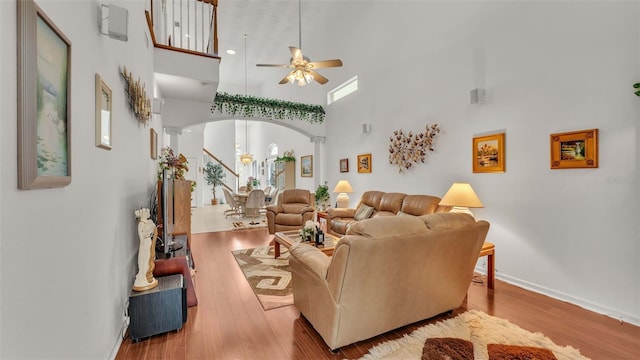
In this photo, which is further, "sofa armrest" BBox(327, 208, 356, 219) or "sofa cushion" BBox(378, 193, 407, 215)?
"sofa armrest" BBox(327, 208, 356, 219)

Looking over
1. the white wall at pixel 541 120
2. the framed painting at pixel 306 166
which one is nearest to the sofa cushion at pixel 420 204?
the white wall at pixel 541 120

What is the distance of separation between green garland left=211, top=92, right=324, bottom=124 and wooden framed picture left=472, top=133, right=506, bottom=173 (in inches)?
175

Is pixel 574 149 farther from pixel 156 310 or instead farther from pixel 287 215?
Answer: pixel 287 215

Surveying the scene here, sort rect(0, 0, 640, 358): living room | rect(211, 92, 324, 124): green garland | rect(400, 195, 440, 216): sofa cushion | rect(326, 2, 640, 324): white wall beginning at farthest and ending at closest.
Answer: rect(211, 92, 324, 124): green garland < rect(400, 195, 440, 216): sofa cushion < rect(326, 2, 640, 324): white wall < rect(0, 0, 640, 358): living room

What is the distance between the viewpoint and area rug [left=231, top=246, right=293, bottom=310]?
2.89 m

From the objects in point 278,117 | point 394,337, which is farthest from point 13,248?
point 278,117

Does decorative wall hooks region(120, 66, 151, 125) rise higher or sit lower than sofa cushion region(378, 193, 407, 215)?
higher

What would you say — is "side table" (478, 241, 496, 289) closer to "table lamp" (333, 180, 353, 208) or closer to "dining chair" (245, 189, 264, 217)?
"table lamp" (333, 180, 353, 208)

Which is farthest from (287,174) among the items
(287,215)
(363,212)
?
(363,212)

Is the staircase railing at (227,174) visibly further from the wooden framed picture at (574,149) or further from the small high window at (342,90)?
the wooden framed picture at (574,149)

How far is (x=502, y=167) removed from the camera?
347 centimetres

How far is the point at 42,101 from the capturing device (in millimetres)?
1089

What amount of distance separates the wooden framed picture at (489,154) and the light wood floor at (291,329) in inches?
56.4

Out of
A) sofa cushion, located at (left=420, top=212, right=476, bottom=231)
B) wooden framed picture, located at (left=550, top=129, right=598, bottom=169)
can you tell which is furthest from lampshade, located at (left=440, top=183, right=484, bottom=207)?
sofa cushion, located at (left=420, top=212, right=476, bottom=231)
